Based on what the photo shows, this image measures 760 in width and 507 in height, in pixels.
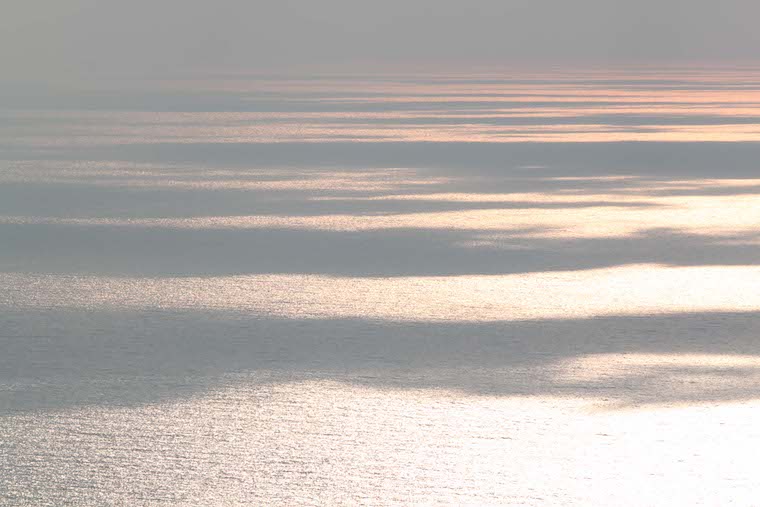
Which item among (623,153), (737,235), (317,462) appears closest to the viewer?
(317,462)

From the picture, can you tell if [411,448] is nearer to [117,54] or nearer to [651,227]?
[651,227]

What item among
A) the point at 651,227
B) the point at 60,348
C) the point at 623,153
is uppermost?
the point at 60,348

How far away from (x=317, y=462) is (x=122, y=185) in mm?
8145

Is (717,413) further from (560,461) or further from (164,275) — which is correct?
(164,275)

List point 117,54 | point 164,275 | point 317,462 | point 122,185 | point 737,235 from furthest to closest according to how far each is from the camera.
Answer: point 117,54, point 122,185, point 737,235, point 164,275, point 317,462

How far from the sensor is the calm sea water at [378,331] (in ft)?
14.8

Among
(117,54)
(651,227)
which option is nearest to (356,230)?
(651,227)

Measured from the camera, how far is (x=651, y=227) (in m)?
9.85

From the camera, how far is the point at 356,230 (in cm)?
966

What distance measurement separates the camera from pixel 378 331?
647cm

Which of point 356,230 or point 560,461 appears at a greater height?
point 560,461

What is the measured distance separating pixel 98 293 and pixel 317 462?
9.95ft

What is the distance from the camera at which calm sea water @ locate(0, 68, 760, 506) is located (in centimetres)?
451

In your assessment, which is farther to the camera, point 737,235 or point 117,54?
point 117,54
